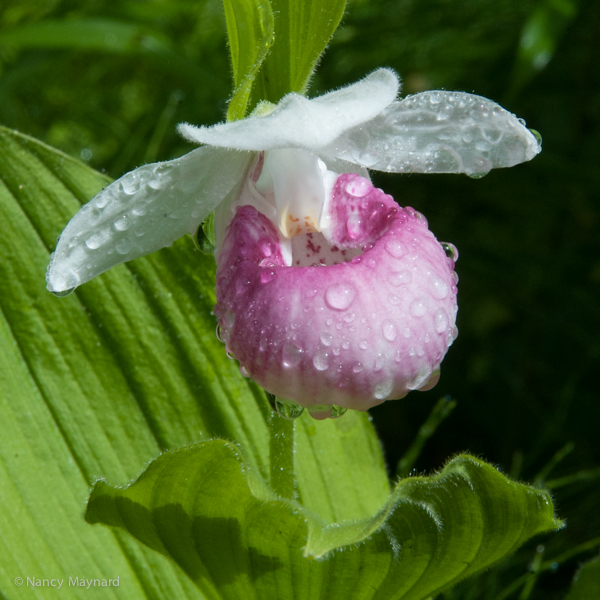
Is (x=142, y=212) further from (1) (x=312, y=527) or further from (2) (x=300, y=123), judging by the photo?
(1) (x=312, y=527)

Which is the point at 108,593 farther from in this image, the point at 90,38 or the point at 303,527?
the point at 90,38

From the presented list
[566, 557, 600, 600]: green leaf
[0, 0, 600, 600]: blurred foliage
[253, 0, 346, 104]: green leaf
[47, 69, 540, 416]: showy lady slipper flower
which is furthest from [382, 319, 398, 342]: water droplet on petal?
[0, 0, 600, 600]: blurred foliage

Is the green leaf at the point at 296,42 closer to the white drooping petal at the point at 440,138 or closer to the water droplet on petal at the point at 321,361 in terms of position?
the white drooping petal at the point at 440,138

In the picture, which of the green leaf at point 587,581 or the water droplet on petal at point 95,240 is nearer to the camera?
the water droplet on petal at point 95,240

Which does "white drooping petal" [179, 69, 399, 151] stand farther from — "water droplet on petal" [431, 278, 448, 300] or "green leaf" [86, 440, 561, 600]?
"green leaf" [86, 440, 561, 600]

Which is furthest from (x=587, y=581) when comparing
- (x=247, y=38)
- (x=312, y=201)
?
(x=247, y=38)

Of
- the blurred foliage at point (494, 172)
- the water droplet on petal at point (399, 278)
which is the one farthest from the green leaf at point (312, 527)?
the blurred foliage at point (494, 172)
